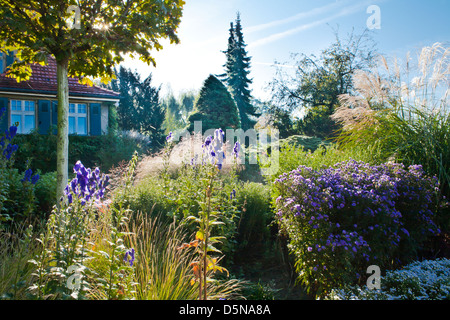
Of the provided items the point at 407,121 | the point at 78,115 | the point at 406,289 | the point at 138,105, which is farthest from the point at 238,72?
the point at 406,289

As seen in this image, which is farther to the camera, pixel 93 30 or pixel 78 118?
pixel 78 118

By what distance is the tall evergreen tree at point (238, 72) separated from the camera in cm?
2211

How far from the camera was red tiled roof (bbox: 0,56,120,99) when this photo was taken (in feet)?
41.7

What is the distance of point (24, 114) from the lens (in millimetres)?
13500

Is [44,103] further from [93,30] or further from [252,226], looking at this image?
[252,226]

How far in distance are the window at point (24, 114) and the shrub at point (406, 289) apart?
14.7 m

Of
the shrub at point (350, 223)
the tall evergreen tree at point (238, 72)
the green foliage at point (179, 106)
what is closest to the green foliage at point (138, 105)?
the tall evergreen tree at point (238, 72)

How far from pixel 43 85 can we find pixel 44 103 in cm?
80

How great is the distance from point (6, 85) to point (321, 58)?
14971mm

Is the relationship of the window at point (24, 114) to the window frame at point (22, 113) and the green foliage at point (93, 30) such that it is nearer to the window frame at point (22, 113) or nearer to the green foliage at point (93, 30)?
the window frame at point (22, 113)

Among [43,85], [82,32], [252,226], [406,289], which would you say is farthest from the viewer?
[43,85]

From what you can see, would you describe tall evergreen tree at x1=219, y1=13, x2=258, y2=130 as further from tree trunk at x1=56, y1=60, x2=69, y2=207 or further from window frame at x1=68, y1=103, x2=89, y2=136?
tree trunk at x1=56, y1=60, x2=69, y2=207

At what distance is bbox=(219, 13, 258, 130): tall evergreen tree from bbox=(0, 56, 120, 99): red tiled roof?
31.8 feet

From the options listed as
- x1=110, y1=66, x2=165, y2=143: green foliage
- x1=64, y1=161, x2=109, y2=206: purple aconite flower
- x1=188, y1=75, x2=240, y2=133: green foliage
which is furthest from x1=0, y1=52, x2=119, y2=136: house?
x1=64, y1=161, x2=109, y2=206: purple aconite flower
